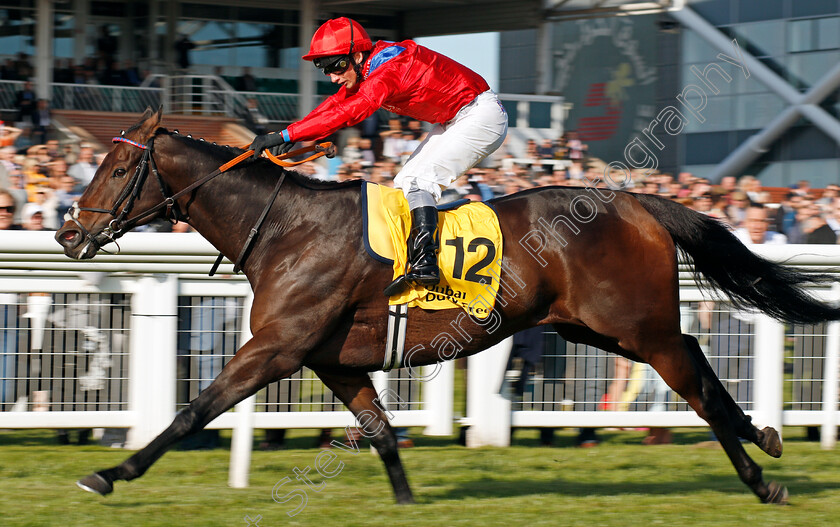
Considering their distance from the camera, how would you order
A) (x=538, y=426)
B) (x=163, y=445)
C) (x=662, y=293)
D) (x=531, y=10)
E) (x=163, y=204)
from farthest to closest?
(x=531, y=10), (x=538, y=426), (x=662, y=293), (x=163, y=204), (x=163, y=445)

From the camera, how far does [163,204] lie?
4250mm

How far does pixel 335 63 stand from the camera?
429 cm

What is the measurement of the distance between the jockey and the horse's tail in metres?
0.92

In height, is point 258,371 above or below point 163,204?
below

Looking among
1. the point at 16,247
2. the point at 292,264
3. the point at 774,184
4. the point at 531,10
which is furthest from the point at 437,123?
the point at 774,184

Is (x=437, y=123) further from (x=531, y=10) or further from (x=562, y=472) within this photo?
(x=531, y=10)

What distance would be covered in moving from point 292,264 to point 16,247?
1949 mm

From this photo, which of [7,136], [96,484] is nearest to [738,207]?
[96,484]

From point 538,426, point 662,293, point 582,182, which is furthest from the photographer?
point 582,182

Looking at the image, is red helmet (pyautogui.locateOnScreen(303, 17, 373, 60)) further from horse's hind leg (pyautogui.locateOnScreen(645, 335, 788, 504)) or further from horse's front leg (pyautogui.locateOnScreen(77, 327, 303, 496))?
horse's hind leg (pyautogui.locateOnScreen(645, 335, 788, 504))

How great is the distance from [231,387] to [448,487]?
1.36 metres

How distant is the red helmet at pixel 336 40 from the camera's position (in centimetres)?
421

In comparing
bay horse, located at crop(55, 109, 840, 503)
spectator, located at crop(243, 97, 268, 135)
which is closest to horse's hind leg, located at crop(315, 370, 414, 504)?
bay horse, located at crop(55, 109, 840, 503)

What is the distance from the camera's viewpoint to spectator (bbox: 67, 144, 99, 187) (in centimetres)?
825
